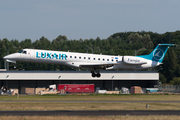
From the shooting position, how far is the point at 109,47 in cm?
14638

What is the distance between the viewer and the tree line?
351 ft

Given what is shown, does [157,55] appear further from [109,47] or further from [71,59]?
[109,47]

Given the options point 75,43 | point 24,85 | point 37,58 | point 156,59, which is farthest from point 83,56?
point 75,43

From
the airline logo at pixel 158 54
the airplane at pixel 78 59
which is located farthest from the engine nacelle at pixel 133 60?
the airline logo at pixel 158 54

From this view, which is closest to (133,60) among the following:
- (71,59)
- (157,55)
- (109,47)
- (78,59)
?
(157,55)

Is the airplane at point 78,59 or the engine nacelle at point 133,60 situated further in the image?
the engine nacelle at point 133,60

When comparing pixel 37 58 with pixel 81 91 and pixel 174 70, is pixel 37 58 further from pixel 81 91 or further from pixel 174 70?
pixel 174 70

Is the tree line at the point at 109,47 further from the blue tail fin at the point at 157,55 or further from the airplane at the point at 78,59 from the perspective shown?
the airplane at the point at 78,59

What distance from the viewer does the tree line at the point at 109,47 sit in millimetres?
107000

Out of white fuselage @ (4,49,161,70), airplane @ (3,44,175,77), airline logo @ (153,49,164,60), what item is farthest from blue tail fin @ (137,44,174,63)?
white fuselage @ (4,49,161,70)

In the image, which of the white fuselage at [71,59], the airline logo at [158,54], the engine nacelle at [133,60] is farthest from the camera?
the airline logo at [158,54]

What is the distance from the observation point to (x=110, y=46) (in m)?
148

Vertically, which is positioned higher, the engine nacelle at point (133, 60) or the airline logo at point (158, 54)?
the airline logo at point (158, 54)

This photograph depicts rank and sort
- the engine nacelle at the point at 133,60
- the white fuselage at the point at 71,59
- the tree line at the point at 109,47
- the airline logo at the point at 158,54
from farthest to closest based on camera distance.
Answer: the tree line at the point at 109,47, the airline logo at the point at 158,54, the engine nacelle at the point at 133,60, the white fuselage at the point at 71,59
